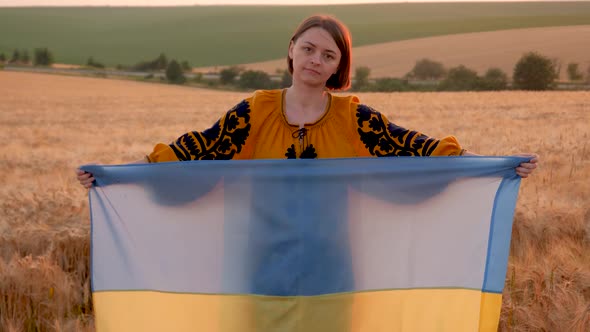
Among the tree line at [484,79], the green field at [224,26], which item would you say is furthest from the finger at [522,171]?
the green field at [224,26]

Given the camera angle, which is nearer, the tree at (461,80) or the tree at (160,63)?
the tree at (461,80)

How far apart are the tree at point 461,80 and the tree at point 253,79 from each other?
10.0m

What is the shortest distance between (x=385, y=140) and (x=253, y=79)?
134 feet

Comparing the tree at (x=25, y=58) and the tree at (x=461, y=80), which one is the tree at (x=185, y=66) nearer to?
the tree at (x=25, y=58)

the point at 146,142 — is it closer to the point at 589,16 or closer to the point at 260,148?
the point at 260,148

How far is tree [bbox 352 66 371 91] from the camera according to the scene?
4130 cm

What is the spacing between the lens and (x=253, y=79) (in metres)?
43.4

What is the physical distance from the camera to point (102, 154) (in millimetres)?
9828

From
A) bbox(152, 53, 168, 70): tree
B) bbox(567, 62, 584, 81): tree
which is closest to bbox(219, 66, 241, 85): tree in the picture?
bbox(152, 53, 168, 70): tree

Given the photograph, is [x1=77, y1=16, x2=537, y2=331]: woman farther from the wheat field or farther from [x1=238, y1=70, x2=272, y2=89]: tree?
[x1=238, y1=70, x2=272, y2=89]: tree

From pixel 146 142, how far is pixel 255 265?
31.5 feet

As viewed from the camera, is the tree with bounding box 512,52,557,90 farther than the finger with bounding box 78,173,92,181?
Yes

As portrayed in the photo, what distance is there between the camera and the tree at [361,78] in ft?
135

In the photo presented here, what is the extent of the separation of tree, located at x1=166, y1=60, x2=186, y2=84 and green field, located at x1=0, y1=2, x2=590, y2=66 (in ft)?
26.7
